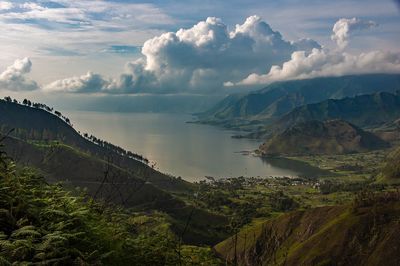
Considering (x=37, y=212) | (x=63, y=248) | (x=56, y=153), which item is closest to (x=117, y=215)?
(x=37, y=212)

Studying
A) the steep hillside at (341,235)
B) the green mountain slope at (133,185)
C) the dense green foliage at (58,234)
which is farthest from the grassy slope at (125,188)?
the dense green foliage at (58,234)

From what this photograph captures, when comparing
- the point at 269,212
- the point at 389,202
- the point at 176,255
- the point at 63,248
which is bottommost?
the point at 269,212

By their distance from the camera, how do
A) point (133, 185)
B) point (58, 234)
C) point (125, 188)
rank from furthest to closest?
1. point (133, 185)
2. point (125, 188)
3. point (58, 234)

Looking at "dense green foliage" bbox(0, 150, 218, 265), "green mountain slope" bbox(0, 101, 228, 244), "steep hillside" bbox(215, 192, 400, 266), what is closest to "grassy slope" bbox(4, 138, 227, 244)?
"green mountain slope" bbox(0, 101, 228, 244)

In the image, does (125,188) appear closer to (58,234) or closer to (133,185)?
(133,185)

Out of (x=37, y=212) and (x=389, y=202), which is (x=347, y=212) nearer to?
(x=389, y=202)

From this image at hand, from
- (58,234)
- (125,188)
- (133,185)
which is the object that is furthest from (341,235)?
(58,234)
